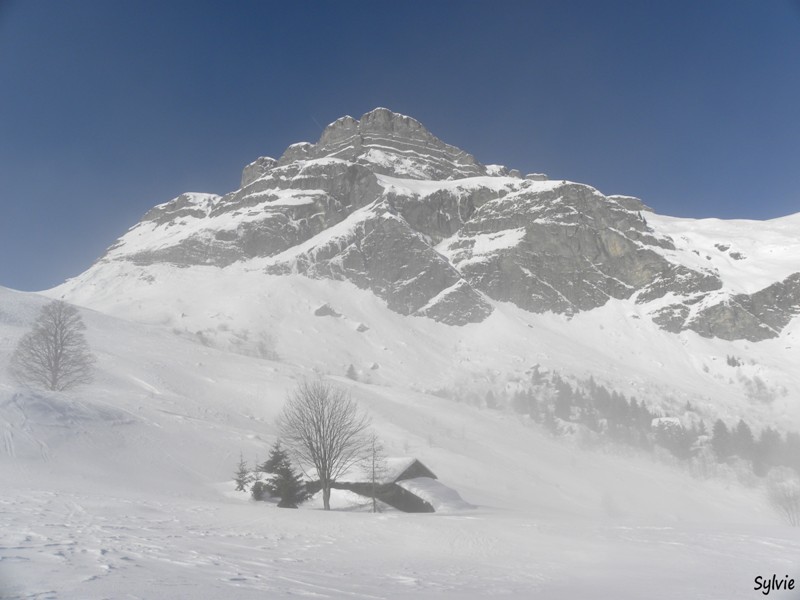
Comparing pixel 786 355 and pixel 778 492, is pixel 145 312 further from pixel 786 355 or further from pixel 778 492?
pixel 786 355

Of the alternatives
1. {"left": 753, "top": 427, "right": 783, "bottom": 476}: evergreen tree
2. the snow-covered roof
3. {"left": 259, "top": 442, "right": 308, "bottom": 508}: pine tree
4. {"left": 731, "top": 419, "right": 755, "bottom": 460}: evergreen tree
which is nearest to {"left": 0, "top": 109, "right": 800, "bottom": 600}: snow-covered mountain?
{"left": 259, "top": 442, "right": 308, "bottom": 508}: pine tree

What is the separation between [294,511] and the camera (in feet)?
79.9

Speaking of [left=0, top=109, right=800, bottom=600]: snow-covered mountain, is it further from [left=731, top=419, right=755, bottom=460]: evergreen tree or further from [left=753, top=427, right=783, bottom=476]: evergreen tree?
[left=731, top=419, right=755, bottom=460]: evergreen tree

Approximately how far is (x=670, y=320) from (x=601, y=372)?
199ft

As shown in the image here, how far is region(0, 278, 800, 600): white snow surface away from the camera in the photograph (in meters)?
10.7

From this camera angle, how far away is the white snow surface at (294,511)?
1071 cm

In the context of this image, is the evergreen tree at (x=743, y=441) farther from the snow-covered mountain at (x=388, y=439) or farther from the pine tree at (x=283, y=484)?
the pine tree at (x=283, y=484)

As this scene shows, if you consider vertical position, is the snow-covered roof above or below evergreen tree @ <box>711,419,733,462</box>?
below

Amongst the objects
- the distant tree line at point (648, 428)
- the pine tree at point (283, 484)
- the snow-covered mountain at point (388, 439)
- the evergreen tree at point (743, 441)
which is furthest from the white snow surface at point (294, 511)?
the evergreen tree at point (743, 441)

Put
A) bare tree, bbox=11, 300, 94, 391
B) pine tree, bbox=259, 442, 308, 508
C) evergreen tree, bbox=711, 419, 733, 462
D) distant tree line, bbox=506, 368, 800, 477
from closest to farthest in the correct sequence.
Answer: pine tree, bbox=259, 442, 308, 508 → bare tree, bbox=11, 300, 94, 391 → evergreen tree, bbox=711, 419, 733, 462 → distant tree line, bbox=506, 368, 800, 477

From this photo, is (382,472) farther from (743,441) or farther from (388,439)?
(743,441)

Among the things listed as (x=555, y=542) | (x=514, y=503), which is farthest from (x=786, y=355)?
(x=555, y=542)

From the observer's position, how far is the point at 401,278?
193m

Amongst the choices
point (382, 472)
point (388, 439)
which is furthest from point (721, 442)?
point (382, 472)
